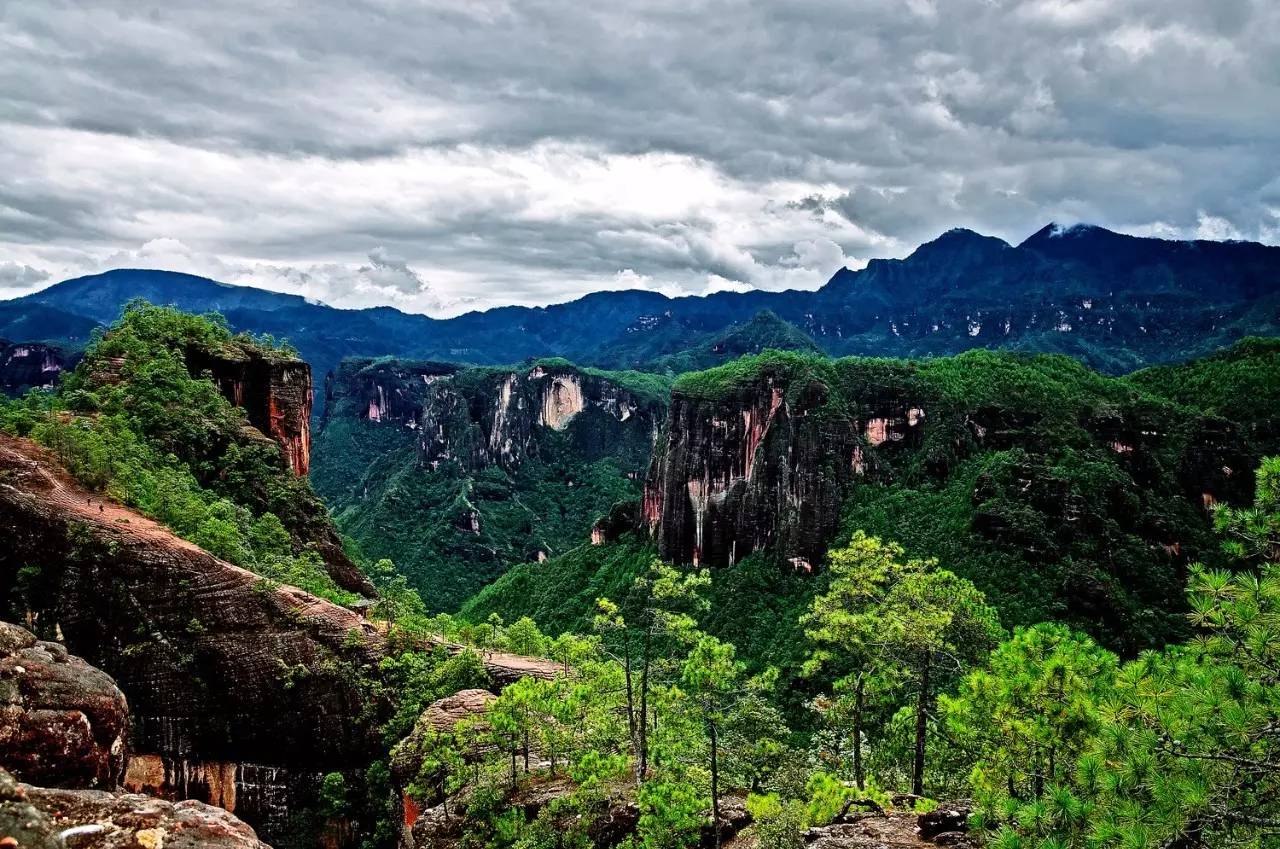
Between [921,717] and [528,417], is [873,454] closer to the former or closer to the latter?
[921,717]

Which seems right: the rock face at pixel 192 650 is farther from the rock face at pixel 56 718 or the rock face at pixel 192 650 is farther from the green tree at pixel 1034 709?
the green tree at pixel 1034 709

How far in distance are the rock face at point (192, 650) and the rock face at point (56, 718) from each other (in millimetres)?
8518

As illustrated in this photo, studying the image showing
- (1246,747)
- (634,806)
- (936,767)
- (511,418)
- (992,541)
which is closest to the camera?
(1246,747)

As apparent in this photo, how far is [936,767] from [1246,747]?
1592 cm

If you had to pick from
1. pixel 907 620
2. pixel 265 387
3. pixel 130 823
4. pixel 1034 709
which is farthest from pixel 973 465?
pixel 130 823

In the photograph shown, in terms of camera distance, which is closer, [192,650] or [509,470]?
[192,650]

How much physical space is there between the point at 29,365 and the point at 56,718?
194m

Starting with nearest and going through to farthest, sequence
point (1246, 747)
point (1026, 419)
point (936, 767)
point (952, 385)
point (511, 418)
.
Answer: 1. point (1246, 747)
2. point (936, 767)
3. point (1026, 419)
4. point (952, 385)
5. point (511, 418)

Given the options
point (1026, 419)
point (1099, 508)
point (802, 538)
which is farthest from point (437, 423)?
point (1099, 508)

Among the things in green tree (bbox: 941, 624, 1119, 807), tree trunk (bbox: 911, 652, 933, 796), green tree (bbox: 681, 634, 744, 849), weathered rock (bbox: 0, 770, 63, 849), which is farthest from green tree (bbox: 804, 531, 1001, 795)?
weathered rock (bbox: 0, 770, 63, 849)

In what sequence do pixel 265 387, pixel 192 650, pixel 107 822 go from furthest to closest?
pixel 265 387
pixel 192 650
pixel 107 822

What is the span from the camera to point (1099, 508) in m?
62.6

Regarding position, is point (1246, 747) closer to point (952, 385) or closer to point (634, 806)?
point (634, 806)

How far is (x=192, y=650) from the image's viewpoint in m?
24.4
